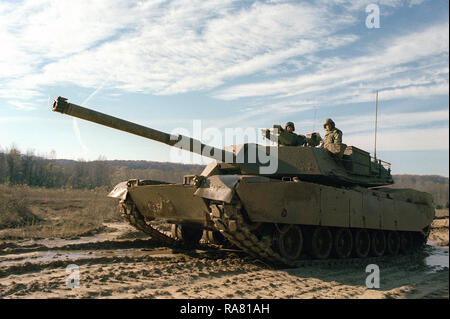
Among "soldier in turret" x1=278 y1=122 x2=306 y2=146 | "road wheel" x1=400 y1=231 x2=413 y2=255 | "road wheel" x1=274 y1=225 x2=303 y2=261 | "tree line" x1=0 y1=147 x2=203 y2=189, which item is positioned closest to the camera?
"road wheel" x1=274 y1=225 x2=303 y2=261

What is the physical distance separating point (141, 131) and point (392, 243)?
8.65m

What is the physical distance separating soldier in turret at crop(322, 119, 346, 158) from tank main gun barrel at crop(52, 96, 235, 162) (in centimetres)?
271

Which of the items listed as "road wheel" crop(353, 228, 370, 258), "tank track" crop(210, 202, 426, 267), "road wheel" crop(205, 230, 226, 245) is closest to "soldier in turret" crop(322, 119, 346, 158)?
"road wheel" crop(353, 228, 370, 258)

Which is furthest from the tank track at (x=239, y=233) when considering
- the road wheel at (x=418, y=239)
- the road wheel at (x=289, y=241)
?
the road wheel at (x=418, y=239)

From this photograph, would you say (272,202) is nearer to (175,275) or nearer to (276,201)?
(276,201)

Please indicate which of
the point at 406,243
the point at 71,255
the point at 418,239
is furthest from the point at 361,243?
the point at 71,255

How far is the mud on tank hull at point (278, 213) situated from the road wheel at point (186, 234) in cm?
3

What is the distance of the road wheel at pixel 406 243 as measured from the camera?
13.4 m

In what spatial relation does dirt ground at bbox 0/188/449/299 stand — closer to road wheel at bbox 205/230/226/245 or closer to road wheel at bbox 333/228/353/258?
road wheel at bbox 333/228/353/258

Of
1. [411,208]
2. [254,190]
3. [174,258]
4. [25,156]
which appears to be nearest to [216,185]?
[254,190]

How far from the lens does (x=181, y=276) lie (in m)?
7.67

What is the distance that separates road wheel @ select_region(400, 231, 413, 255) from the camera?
13411 millimetres
